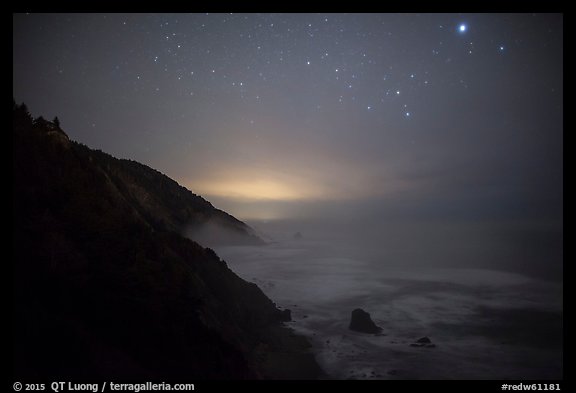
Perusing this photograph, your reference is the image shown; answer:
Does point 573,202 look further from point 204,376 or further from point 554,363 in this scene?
point 554,363

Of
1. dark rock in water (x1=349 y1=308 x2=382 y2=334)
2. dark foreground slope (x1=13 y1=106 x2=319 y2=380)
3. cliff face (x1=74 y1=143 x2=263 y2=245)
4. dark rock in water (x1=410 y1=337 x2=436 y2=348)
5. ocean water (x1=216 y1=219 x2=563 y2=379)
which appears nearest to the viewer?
dark foreground slope (x1=13 y1=106 x2=319 y2=380)

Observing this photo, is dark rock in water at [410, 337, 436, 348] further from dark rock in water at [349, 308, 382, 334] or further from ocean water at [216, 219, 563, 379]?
dark rock in water at [349, 308, 382, 334]

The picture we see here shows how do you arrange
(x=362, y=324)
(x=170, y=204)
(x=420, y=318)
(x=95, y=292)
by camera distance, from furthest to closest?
1. (x=170, y=204)
2. (x=420, y=318)
3. (x=362, y=324)
4. (x=95, y=292)

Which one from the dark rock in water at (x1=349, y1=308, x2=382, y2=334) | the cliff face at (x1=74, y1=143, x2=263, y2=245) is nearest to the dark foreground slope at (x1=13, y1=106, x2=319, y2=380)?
the dark rock in water at (x1=349, y1=308, x2=382, y2=334)

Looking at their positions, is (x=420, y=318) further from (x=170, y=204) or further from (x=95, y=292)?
(x=170, y=204)

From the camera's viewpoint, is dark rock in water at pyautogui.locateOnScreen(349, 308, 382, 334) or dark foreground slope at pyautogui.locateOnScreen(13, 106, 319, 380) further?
dark rock in water at pyautogui.locateOnScreen(349, 308, 382, 334)

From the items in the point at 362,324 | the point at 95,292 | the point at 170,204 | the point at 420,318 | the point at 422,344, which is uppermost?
the point at 170,204

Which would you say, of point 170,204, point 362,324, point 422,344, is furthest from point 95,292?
point 170,204
